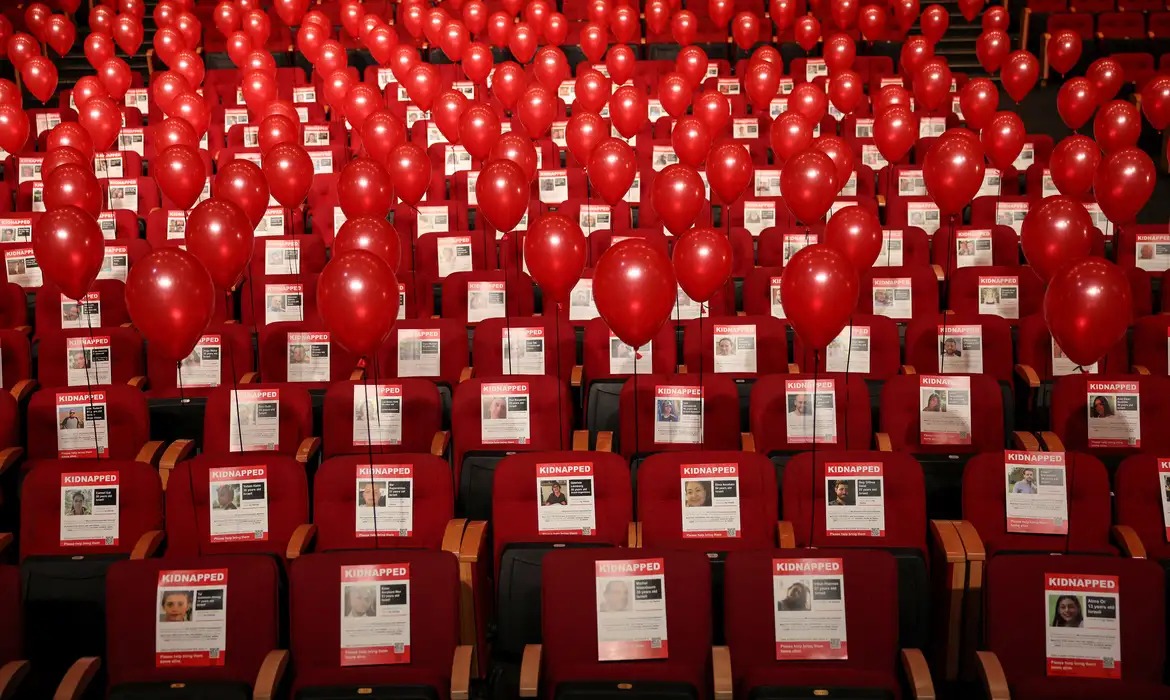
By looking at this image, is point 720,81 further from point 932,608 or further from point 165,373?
point 932,608

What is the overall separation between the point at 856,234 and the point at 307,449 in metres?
2.71

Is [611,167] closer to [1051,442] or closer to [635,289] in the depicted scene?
[635,289]

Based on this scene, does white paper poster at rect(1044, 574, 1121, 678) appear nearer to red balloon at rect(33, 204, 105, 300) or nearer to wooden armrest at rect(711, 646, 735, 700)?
wooden armrest at rect(711, 646, 735, 700)

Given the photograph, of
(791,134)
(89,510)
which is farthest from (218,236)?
(791,134)

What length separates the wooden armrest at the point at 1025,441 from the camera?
13.6 ft

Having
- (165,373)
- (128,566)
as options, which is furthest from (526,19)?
(128,566)

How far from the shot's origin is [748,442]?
4281 mm

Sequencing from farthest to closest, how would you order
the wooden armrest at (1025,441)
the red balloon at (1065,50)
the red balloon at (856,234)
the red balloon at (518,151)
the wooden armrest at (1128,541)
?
the red balloon at (1065,50) → the red balloon at (518,151) → the red balloon at (856,234) → the wooden armrest at (1025,441) → the wooden armrest at (1128,541)

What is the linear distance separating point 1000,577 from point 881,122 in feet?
14.5

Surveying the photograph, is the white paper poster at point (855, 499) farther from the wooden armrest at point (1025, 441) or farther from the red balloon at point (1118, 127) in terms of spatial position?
the red balloon at point (1118, 127)

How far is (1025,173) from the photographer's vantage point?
7.50m

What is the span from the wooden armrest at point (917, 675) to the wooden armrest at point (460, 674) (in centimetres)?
126

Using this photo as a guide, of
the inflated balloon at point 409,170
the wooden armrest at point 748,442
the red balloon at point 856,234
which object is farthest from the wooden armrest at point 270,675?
the inflated balloon at point 409,170

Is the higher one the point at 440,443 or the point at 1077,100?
the point at 1077,100
